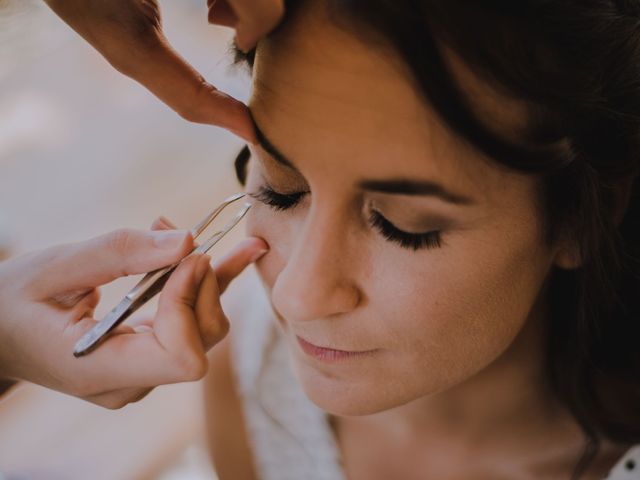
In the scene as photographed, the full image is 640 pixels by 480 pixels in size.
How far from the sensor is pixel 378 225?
2.48 ft

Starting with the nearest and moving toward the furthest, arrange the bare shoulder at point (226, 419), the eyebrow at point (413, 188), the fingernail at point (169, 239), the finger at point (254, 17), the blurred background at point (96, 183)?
the finger at point (254, 17)
the eyebrow at point (413, 188)
the fingernail at point (169, 239)
the bare shoulder at point (226, 419)
the blurred background at point (96, 183)

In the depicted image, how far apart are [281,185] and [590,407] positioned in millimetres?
631

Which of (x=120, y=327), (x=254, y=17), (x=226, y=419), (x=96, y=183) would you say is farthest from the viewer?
(x=96, y=183)

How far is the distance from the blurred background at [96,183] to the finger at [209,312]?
3.32ft

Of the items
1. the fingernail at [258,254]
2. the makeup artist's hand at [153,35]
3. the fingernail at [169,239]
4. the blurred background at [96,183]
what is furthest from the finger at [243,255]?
Answer: the blurred background at [96,183]

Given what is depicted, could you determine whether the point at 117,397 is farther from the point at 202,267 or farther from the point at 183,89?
the point at 183,89

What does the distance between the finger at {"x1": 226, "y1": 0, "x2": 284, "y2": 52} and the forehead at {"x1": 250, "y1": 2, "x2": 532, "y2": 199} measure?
0.06 meters

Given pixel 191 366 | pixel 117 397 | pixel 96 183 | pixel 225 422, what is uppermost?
pixel 191 366

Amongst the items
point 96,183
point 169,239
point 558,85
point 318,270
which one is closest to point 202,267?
point 169,239

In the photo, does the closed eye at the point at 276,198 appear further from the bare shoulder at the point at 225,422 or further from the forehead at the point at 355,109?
the bare shoulder at the point at 225,422

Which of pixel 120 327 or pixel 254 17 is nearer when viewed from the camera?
pixel 254 17

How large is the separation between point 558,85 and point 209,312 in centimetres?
47

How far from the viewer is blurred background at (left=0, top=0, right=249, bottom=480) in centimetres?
200

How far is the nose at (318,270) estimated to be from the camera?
2.45 ft
